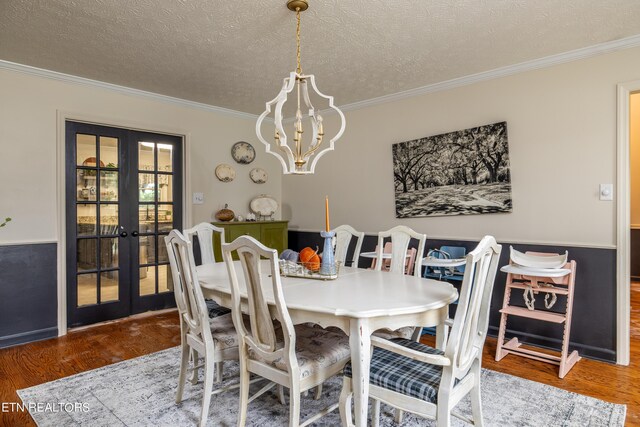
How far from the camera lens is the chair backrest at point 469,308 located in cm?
153

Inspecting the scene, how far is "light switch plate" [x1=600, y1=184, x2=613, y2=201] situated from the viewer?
2.96 meters

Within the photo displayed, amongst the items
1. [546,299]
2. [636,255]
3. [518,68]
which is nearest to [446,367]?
[546,299]

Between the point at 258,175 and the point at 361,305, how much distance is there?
370 cm

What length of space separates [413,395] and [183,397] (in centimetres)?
152

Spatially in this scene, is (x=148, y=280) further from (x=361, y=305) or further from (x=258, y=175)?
(x=361, y=305)

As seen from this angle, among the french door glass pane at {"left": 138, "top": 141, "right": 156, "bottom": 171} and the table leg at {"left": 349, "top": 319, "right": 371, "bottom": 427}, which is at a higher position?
the french door glass pane at {"left": 138, "top": 141, "right": 156, "bottom": 171}

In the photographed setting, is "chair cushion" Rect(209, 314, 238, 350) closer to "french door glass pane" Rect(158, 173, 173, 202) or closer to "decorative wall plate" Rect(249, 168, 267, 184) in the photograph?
"french door glass pane" Rect(158, 173, 173, 202)

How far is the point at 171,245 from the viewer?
2.26 metres

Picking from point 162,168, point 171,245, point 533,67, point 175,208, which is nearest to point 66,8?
point 171,245

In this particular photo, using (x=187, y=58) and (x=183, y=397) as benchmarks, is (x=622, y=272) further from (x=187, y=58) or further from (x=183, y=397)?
(x=187, y=58)

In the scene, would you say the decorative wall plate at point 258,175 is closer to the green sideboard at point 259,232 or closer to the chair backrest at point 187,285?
Answer: the green sideboard at point 259,232

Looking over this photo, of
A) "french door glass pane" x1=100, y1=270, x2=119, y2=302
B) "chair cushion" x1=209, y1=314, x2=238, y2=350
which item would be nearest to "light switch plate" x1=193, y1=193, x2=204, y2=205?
"french door glass pane" x1=100, y1=270, x2=119, y2=302

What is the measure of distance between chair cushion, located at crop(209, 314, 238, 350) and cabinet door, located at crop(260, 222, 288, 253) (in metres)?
2.38

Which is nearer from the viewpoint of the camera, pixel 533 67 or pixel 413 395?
pixel 413 395
